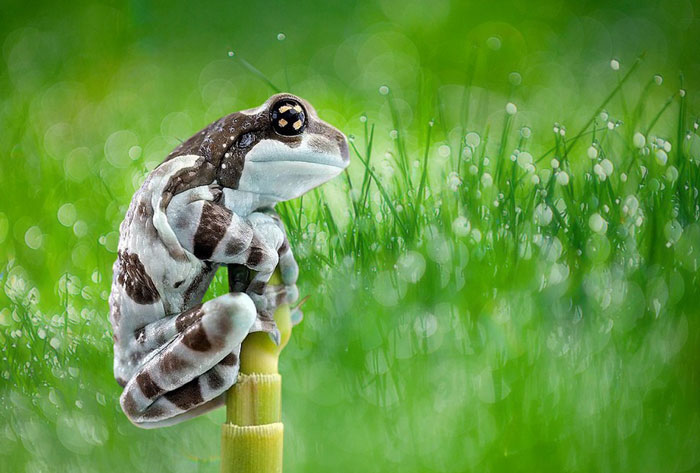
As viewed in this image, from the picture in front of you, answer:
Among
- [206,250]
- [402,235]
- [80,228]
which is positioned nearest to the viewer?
[206,250]

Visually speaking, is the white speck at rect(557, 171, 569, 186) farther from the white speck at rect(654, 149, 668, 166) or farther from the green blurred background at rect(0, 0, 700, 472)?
A: the white speck at rect(654, 149, 668, 166)

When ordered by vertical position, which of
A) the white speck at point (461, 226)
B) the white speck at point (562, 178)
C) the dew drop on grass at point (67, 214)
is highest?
the white speck at point (562, 178)

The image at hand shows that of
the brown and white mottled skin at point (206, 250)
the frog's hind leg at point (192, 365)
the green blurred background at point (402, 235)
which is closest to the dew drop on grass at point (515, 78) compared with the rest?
the green blurred background at point (402, 235)

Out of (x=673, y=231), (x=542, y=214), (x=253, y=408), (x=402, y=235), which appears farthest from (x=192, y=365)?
(x=673, y=231)

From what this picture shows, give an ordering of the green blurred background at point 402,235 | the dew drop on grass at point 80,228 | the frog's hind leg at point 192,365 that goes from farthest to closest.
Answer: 1. the dew drop on grass at point 80,228
2. the green blurred background at point 402,235
3. the frog's hind leg at point 192,365

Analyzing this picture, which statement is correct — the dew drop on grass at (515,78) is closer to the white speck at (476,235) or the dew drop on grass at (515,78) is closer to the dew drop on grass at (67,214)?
the white speck at (476,235)

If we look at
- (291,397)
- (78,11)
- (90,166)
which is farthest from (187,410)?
(78,11)

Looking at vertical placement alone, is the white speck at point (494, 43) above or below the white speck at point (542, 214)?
above

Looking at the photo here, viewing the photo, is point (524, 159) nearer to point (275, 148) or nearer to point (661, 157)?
point (661, 157)
